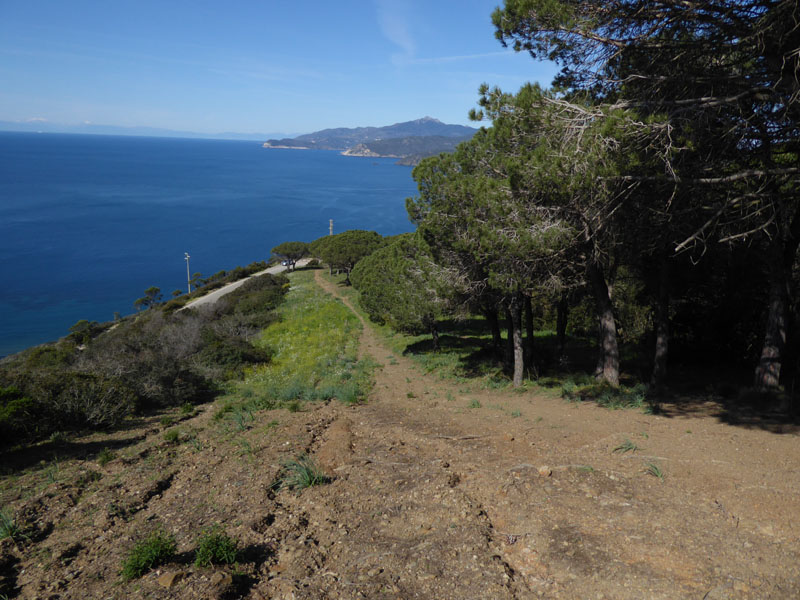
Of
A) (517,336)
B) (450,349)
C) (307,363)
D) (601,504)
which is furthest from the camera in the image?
(450,349)

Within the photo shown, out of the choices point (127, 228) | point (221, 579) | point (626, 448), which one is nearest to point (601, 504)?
point (626, 448)

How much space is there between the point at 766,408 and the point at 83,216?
126 meters

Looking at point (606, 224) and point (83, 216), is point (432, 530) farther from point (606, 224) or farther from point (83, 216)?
point (83, 216)

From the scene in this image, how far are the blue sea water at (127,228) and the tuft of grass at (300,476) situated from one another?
50.0 metres

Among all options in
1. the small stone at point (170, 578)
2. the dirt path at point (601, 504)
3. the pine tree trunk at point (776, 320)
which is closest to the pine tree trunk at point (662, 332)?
the pine tree trunk at point (776, 320)

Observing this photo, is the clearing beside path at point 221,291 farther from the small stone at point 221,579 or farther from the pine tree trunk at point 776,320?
the pine tree trunk at point 776,320

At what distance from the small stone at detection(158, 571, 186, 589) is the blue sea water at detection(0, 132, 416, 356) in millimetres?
51574

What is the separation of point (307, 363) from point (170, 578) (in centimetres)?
1770

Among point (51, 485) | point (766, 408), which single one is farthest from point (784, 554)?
point (51, 485)

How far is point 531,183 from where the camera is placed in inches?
377

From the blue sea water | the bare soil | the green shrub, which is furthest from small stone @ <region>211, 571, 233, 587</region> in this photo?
the blue sea water

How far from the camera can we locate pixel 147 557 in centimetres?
495

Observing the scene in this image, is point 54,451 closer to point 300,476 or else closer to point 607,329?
point 300,476

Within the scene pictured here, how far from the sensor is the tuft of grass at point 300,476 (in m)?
6.96
